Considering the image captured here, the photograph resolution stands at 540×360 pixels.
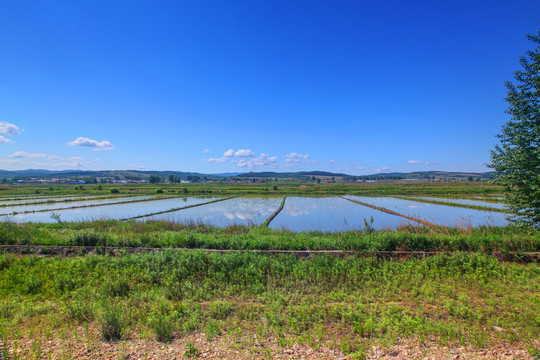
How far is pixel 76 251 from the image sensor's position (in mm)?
8727

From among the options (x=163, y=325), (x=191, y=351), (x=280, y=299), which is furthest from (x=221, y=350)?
(x=280, y=299)

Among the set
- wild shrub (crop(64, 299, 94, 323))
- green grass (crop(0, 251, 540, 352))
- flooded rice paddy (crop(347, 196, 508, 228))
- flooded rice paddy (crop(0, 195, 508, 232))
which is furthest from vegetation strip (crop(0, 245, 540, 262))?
wild shrub (crop(64, 299, 94, 323))

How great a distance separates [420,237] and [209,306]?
6.98 m

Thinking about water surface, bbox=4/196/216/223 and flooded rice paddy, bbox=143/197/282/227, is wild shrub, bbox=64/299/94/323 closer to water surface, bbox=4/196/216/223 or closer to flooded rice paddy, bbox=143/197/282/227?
flooded rice paddy, bbox=143/197/282/227

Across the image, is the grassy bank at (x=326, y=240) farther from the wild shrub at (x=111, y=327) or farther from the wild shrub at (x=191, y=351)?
the wild shrub at (x=191, y=351)

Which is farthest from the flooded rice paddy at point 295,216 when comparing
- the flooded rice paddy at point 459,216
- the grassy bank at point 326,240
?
the grassy bank at point 326,240

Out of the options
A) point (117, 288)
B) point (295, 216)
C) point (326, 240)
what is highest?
point (326, 240)

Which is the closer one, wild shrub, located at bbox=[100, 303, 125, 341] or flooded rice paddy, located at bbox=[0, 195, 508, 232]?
wild shrub, located at bbox=[100, 303, 125, 341]

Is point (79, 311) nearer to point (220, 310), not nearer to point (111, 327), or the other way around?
point (111, 327)

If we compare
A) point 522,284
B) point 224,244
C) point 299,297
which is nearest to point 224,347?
point 299,297

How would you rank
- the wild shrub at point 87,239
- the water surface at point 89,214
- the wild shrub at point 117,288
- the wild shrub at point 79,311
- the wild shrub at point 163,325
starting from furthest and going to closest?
the water surface at point 89,214 → the wild shrub at point 87,239 → the wild shrub at point 117,288 → the wild shrub at point 79,311 → the wild shrub at point 163,325

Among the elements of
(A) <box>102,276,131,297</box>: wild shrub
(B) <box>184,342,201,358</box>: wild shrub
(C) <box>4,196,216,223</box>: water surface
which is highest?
(B) <box>184,342,201,358</box>: wild shrub

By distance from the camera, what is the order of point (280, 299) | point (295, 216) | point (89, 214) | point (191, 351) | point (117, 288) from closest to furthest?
point (191, 351) < point (280, 299) < point (117, 288) < point (295, 216) < point (89, 214)

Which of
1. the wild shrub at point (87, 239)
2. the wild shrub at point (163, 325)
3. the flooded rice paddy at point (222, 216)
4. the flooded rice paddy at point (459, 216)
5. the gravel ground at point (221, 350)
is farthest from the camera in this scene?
the flooded rice paddy at point (222, 216)
